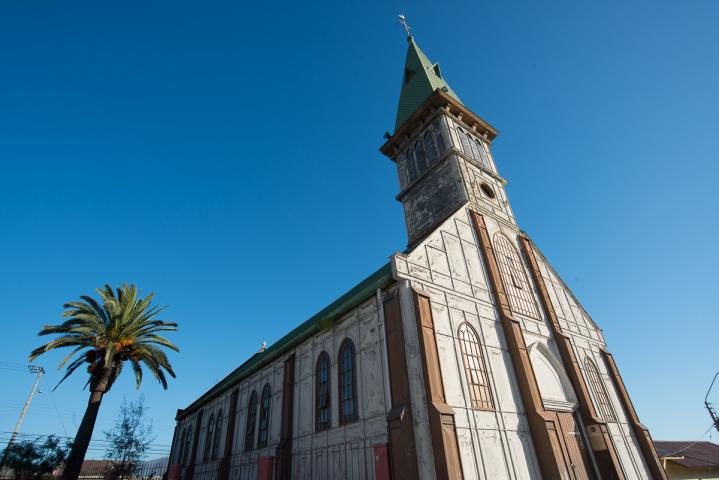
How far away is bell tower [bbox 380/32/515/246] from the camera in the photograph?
864 inches

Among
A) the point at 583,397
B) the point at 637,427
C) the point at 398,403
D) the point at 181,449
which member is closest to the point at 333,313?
the point at 398,403

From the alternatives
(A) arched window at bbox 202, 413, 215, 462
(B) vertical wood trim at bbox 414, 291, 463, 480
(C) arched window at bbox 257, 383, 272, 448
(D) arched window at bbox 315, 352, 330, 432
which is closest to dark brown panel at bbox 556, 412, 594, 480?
(B) vertical wood trim at bbox 414, 291, 463, 480

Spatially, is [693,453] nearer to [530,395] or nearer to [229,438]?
[530,395]

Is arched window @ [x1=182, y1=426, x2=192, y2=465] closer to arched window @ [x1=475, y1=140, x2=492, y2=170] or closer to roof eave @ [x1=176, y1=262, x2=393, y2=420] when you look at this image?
roof eave @ [x1=176, y1=262, x2=393, y2=420]

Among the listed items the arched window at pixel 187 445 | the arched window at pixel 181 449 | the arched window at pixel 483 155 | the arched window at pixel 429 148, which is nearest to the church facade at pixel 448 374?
the arched window at pixel 429 148

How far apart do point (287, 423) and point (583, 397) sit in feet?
43.4

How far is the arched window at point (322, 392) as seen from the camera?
15.1m

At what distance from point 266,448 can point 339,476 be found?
23.4 feet

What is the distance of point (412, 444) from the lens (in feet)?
34.9

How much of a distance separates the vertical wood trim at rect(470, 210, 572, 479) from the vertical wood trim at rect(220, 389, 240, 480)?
1799 centimetres

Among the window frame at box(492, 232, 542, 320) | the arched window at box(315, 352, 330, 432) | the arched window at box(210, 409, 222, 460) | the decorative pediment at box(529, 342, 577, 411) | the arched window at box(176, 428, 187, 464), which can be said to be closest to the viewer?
the arched window at box(315, 352, 330, 432)

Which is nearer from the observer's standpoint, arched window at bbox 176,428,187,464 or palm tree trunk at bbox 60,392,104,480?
palm tree trunk at bbox 60,392,104,480

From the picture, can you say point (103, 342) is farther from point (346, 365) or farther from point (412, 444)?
point (412, 444)

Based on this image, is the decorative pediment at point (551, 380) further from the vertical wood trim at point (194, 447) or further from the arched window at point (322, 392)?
the vertical wood trim at point (194, 447)
